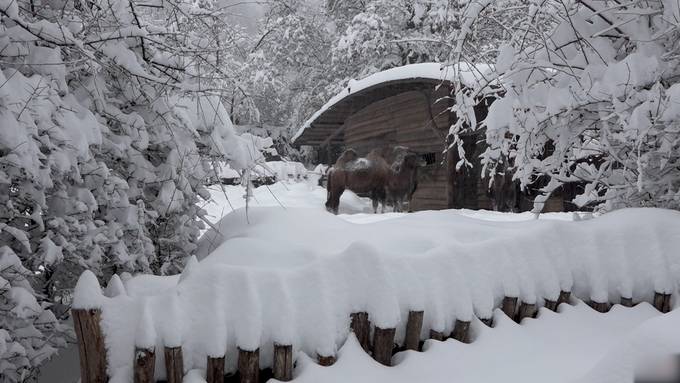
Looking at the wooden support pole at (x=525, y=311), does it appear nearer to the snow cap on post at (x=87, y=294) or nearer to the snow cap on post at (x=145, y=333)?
the snow cap on post at (x=145, y=333)

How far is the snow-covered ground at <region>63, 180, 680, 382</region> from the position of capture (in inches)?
82.4

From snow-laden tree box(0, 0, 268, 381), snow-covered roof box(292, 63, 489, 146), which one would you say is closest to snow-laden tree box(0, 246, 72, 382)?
snow-laden tree box(0, 0, 268, 381)

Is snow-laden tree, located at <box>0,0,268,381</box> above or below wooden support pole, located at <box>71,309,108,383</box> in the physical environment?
above

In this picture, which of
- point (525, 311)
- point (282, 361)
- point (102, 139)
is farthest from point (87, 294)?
point (525, 311)

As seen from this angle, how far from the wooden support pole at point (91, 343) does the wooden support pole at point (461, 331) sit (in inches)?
71.9

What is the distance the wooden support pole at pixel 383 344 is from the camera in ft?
7.72

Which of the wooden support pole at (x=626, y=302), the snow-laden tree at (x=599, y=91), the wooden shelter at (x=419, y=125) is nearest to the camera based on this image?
the wooden support pole at (x=626, y=302)

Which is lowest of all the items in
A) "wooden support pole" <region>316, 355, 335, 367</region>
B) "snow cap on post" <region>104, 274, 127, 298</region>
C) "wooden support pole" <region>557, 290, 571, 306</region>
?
"wooden support pole" <region>316, 355, 335, 367</region>

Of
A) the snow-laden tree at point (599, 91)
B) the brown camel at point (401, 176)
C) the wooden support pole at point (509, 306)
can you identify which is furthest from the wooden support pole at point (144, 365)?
the brown camel at point (401, 176)

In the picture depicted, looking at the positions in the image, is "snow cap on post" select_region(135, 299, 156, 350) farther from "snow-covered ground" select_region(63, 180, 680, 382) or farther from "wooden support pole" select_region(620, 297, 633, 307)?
"wooden support pole" select_region(620, 297, 633, 307)

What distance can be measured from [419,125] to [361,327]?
11.3 meters

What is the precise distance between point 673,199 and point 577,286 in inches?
55.9

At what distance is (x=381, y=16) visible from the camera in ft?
69.5

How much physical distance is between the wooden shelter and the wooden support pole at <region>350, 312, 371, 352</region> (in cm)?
666
